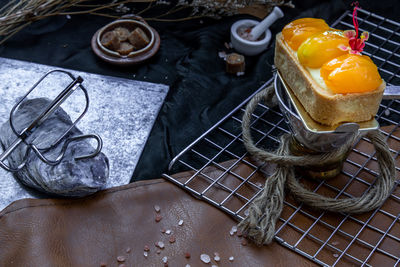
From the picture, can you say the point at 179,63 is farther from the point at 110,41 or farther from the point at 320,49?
the point at 320,49

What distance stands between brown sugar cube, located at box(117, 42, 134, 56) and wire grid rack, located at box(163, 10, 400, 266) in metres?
0.40

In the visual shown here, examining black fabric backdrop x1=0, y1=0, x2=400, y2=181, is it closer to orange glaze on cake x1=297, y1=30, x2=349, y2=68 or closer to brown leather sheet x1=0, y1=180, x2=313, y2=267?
brown leather sheet x1=0, y1=180, x2=313, y2=267

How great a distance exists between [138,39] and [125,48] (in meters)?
0.05

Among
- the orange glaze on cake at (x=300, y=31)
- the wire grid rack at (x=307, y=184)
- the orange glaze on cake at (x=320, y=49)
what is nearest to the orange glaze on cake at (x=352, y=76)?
the orange glaze on cake at (x=320, y=49)

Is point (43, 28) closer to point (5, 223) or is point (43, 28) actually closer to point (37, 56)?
point (37, 56)

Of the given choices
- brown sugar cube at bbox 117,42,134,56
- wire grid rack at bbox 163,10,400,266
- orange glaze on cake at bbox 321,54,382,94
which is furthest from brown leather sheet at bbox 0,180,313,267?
brown sugar cube at bbox 117,42,134,56

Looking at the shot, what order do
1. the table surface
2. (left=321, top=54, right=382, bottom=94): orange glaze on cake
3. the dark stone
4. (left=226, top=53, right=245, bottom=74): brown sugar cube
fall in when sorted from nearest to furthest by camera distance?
(left=321, top=54, right=382, bottom=94): orange glaze on cake, the dark stone, the table surface, (left=226, top=53, right=245, bottom=74): brown sugar cube

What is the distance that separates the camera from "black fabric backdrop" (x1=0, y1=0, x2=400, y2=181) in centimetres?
127

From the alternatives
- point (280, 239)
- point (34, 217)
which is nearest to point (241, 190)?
point (280, 239)

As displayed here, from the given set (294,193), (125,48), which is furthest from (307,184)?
(125,48)

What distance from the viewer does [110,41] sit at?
4.60 feet

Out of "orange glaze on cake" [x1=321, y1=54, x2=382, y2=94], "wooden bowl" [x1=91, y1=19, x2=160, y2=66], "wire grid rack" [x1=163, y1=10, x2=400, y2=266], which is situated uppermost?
"orange glaze on cake" [x1=321, y1=54, x2=382, y2=94]

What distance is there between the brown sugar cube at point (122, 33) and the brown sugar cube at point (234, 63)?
0.33 metres

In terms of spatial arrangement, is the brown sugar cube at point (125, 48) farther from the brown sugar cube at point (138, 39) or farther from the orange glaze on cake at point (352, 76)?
the orange glaze on cake at point (352, 76)
